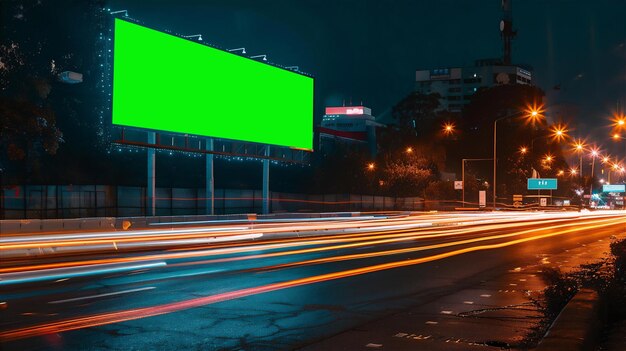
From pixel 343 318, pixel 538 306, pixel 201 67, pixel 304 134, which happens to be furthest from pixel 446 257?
pixel 304 134

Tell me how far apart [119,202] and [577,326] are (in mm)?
40798

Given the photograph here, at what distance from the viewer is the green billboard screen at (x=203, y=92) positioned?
38125 mm

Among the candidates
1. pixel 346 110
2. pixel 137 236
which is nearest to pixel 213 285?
pixel 137 236

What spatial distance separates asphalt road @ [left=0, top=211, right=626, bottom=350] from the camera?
9383 mm

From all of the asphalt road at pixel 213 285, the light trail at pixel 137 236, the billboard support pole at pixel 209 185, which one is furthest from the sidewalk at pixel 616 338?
the billboard support pole at pixel 209 185

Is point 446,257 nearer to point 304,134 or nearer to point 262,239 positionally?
point 262,239

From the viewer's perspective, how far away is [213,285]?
14289mm

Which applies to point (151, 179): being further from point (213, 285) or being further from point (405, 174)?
point (405, 174)

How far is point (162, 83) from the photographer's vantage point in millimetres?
40188

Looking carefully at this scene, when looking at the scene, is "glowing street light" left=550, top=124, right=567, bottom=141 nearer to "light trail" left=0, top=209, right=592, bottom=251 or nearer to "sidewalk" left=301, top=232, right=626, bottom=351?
"light trail" left=0, top=209, right=592, bottom=251

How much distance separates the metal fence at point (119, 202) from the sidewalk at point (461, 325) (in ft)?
108

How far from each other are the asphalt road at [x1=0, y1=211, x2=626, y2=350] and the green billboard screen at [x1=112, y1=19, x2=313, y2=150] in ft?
43.2

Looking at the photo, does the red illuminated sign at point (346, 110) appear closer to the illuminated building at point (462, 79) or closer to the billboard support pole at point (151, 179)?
the illuminated building at point (462, 79)

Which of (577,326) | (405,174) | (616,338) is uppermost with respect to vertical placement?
(405,174)
